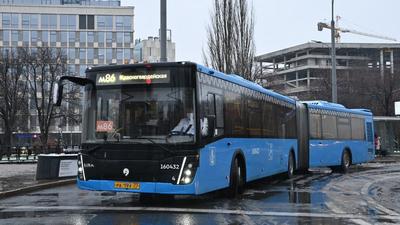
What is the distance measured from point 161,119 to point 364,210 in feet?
16.0

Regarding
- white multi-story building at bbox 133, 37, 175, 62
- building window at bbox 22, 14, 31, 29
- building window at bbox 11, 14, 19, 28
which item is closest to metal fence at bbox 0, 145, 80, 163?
building window at bbox 22, 14, 31, 29

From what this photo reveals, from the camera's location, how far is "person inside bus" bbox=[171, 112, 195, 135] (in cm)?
1220

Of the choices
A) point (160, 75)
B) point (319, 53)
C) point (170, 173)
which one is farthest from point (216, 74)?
point (319, 53)

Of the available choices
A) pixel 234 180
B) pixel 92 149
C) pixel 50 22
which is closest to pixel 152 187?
pixel 92 149

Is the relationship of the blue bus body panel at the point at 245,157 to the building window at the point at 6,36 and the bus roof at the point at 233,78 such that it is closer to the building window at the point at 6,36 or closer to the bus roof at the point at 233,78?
the bus roof at the point at 233,78

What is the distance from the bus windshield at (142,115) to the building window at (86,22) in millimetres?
104154

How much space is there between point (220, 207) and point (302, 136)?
10.5 m

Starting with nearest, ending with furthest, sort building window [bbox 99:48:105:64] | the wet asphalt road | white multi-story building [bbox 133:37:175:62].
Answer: the wet asphalt road → building window [bbox 99:48:105:64] → white multi-story building [bbox 133:37:175:62]

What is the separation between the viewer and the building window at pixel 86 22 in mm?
113562

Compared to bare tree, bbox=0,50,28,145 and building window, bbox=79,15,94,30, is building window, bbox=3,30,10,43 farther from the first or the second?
bare tree, bbox=0,50,28,145

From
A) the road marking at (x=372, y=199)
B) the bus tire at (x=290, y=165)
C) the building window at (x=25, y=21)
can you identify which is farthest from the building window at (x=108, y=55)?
the road marking at (x=372, y=199)

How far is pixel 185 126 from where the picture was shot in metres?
12.2

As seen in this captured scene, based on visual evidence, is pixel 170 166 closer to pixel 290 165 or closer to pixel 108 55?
pixel 290 165

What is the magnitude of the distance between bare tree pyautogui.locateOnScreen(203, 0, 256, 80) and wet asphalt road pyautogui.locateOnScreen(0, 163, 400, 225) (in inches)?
707
